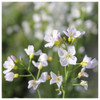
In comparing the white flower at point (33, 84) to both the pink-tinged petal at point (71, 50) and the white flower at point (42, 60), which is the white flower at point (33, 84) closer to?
the white flower at point (42, 60)

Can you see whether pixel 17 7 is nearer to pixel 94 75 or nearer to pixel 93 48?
pixel 93 48

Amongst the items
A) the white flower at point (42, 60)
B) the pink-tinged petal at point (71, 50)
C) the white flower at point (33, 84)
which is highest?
the pink-tinged petal at point (71, 50)

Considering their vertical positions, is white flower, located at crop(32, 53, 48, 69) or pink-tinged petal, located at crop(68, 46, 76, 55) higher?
pink-tinged petal, located at crop(68, 46, 76, 55)

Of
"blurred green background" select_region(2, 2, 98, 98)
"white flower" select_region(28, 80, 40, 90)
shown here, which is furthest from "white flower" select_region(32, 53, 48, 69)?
"blurred green background" select_region(2, 2, 98, 98)

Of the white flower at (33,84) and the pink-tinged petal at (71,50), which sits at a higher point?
the pink-tinged petal at (71,50)

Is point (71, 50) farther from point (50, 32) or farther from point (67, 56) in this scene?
point (50, 32)

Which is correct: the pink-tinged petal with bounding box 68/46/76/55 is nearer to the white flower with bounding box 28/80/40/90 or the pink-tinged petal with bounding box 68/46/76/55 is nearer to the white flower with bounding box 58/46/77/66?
the white flower with bounding box 58/46/77/66

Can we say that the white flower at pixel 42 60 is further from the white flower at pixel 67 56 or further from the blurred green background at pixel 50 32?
the blurred green background at pixel 50 32

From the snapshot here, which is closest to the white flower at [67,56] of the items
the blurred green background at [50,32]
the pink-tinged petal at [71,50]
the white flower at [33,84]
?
the pink-tinged petal at [71,50]

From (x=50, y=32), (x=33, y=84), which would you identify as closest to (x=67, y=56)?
(x=33, y=84)

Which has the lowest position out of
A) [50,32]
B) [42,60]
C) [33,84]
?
[33,84]

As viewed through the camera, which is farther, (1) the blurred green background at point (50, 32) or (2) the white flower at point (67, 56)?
(1) the blurred green background at point (50, 32)

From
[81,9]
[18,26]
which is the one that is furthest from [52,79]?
[18,26]
